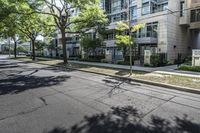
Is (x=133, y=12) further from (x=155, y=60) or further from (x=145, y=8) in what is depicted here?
(x=155, y=60)

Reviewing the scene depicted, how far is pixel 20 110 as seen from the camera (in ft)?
16.0

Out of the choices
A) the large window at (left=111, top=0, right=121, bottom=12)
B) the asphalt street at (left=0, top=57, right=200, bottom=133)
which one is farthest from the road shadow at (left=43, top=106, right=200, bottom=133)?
the large window at (left=111, top=0, right=121, bottom=12)

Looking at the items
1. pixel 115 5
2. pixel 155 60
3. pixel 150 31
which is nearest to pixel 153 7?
pixel 150 31

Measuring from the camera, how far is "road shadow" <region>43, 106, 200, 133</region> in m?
3.75

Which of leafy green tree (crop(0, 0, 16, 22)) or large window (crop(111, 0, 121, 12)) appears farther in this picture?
large window (crop(111, 0, 121, 12))

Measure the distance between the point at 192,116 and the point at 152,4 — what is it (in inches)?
919

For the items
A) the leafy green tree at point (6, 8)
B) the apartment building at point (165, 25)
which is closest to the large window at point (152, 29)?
the apartment building at point (165, 25)

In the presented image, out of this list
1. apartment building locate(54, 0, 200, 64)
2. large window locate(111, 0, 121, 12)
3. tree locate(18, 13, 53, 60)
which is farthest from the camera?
large window locate(111, 0, 121, 12)

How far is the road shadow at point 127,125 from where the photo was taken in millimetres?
3754

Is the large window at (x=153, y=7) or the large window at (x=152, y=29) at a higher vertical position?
the large window at (x=153, y=7)

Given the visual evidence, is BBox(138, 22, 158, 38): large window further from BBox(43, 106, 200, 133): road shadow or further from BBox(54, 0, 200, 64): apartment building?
BBox(43, 106, 200, 133): road shadow

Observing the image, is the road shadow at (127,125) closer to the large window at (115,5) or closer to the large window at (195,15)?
the large window at (195,15)

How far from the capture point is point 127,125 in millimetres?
4023

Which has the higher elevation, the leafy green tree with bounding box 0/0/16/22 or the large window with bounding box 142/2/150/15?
the large window with bounding box 142/2/150/15
